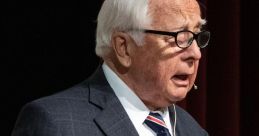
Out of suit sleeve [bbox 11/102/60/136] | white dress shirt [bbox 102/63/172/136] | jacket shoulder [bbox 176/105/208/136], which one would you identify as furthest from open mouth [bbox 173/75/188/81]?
suit sleeve [bbox 11/102/60/136]

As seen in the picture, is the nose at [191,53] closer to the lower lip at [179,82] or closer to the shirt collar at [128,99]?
the lower lip at [179,82]

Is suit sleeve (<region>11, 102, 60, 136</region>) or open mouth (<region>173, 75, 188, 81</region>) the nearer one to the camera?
suit sleeve (<region>11, 102, 60, 136</region>)

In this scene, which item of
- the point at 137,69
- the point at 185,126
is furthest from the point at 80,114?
the point at 185,126

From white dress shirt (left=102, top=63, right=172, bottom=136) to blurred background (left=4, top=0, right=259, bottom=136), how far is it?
51 cm

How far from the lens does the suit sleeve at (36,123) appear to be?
4.59ft

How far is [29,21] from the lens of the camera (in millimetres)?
2029

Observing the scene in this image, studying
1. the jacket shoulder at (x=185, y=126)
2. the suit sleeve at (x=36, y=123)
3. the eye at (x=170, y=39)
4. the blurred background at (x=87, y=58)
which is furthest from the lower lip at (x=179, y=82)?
the blurred background at (x=87, y=58)

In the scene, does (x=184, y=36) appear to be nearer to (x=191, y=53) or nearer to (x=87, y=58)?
(x=191, y=53)

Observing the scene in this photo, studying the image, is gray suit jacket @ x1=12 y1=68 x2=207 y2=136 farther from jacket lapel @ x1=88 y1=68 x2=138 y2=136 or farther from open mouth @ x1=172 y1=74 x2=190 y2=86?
open mouth @ x1=172 y1=74 x2=190 y2=86

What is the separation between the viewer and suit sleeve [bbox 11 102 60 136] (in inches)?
55.1

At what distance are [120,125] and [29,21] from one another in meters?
0.69

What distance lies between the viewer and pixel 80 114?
1481mm

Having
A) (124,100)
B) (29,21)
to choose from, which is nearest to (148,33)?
(124,100)

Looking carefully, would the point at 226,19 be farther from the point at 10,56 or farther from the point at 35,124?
the point at 35,124
